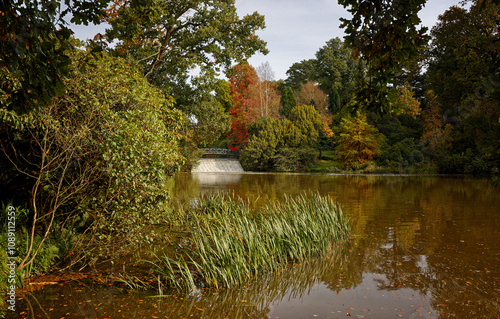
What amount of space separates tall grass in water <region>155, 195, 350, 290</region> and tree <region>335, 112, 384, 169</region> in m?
21.7

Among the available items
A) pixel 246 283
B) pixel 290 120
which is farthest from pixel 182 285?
pixel 290 120

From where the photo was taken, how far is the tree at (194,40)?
518 inches

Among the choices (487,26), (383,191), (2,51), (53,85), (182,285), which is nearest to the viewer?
(2,51)

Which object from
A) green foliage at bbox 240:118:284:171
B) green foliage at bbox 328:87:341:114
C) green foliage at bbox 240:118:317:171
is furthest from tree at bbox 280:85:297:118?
green foliage at bbox 240:118:284:171

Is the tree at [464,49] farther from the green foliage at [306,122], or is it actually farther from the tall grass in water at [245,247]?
the tall grass in water at [245,247]

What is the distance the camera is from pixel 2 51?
2426mm

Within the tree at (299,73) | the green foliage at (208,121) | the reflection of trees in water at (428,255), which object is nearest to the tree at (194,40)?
the green foliage at (208,121)

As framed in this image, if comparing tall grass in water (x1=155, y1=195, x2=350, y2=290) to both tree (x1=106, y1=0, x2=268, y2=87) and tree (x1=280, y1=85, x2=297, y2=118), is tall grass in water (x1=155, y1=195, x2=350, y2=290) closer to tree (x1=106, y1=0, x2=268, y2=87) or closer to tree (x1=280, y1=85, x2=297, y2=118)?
tree (x1=106, y1=0, x2=268, y2=87)

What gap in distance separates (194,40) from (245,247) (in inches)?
380

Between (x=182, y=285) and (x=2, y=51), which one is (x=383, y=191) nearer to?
(x=182, y=285)

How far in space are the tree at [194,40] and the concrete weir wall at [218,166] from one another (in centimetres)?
1881

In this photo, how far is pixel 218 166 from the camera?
3391cm

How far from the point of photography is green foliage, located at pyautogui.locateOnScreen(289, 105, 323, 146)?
32.6 metres

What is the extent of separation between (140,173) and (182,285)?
1644 mm
